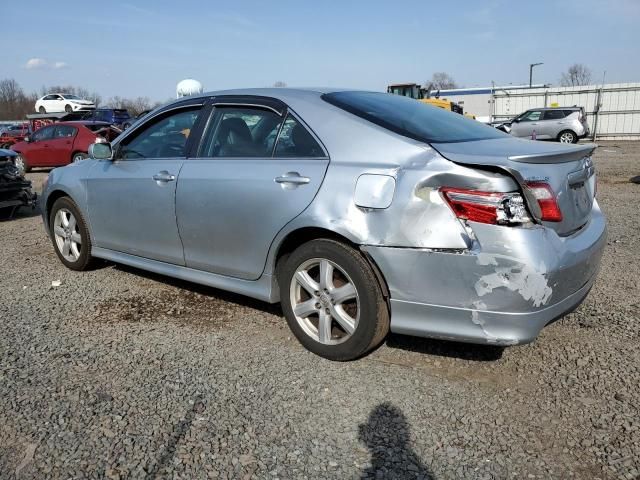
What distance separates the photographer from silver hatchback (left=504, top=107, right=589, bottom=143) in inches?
900

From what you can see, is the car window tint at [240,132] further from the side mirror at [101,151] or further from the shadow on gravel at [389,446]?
the shadow on gravel at [389,446]

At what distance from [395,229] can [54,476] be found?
1.94 metres

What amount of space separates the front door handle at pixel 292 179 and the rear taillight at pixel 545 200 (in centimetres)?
124

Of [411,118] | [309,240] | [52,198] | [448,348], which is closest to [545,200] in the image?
[411,118]

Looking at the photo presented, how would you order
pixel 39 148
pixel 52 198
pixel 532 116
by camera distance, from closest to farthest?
pixel 52 198
pixel 39 148
pixel 532 116

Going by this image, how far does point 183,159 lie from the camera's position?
4.03 metres

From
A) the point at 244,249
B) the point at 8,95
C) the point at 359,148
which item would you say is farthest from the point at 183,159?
the point at 8,95

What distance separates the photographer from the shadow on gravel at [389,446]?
2.32 meters

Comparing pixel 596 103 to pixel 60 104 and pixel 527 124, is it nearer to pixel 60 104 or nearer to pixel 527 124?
pixel 527 124

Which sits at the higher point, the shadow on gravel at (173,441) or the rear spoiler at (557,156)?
the rear spoiler at (557,156)

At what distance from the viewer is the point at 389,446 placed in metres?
2.50

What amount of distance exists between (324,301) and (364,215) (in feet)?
2.02

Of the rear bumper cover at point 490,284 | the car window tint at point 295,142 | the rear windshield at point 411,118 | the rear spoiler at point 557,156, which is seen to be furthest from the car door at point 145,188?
the rear spoiler at point 557,156

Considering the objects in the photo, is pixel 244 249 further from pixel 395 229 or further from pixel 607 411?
pixel 607 411
